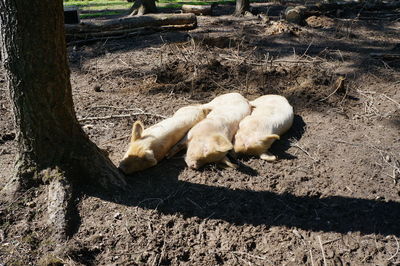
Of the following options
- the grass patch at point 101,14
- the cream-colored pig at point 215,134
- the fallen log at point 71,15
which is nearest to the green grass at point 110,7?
the grass patch at point 101,14

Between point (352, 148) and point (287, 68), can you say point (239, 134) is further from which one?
point (287, 68)

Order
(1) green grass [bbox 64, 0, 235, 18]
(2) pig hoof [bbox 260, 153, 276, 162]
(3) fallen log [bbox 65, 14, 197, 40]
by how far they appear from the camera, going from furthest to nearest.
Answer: (1) green grass [bbox 64, 0, 235, 18]
(3) fallen log [bbox 65, 14, 197, 40]
(2) pig hoof [bbox 260, 153, 276, 162]

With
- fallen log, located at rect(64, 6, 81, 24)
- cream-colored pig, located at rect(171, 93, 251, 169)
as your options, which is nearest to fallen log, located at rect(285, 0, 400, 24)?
fallen log, located at rect(64, 6, 81, 24)

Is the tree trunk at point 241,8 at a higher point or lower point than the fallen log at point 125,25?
higher

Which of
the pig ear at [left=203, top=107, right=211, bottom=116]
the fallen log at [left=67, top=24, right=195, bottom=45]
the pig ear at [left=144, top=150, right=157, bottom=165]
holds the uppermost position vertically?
the fallen log at [left=67, top=24, right=195, bottom=45]

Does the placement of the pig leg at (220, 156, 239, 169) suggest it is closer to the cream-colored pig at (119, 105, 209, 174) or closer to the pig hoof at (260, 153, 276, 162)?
the pig hoof at (260, 153, 276, 162)

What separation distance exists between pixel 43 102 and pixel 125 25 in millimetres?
6580

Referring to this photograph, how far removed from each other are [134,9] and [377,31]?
696 centimetres

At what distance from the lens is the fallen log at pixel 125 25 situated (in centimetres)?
905

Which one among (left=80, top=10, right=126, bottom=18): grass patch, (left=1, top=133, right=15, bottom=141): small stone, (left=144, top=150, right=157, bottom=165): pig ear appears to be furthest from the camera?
(left=80, top=10, right=126, bottom=18): grass patch

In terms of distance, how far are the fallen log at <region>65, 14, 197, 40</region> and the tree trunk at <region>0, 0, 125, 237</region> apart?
19.8 feet

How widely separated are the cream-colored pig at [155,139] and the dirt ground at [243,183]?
0.51 ft

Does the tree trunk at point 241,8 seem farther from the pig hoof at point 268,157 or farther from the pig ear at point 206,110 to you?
the pig hoof at point 268,157

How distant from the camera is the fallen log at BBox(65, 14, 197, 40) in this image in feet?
29.7
